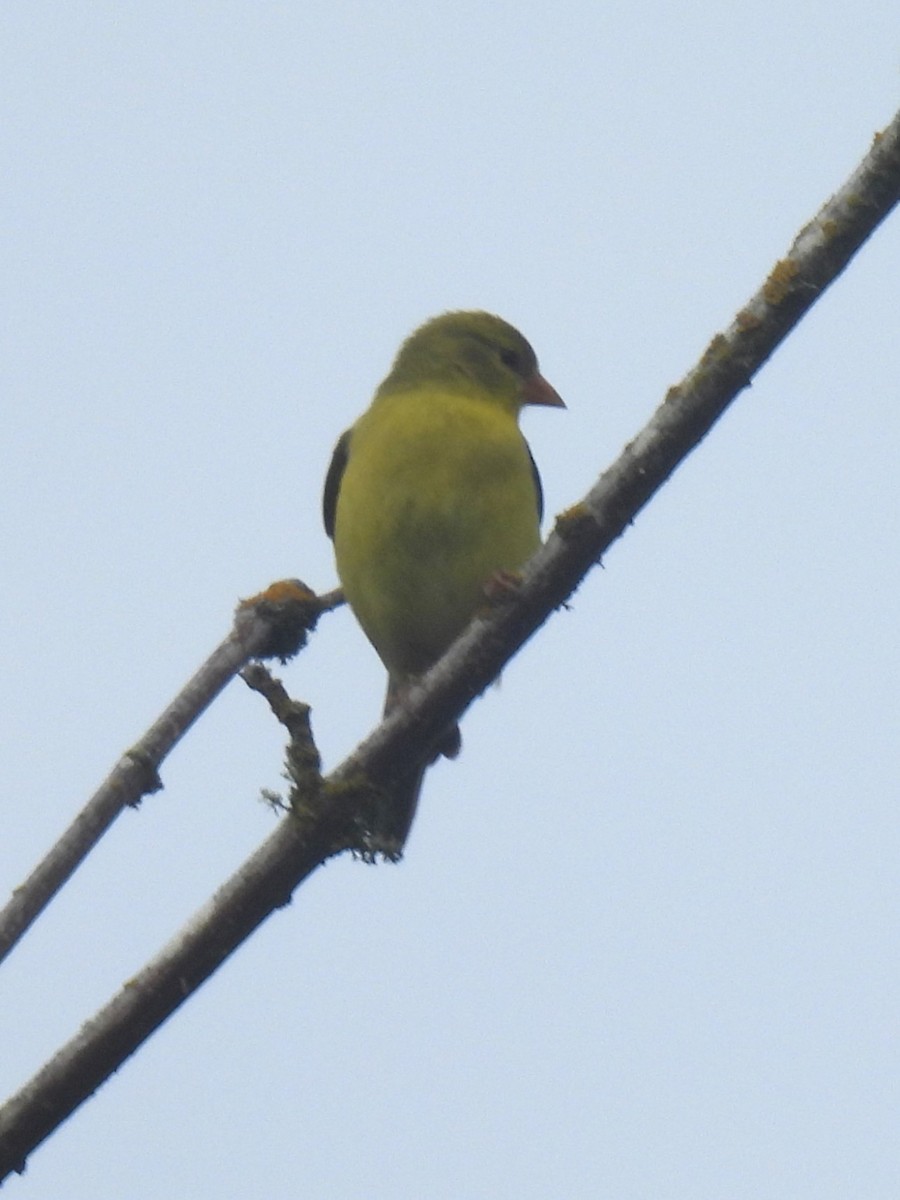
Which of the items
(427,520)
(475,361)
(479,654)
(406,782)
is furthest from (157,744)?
(475,361)

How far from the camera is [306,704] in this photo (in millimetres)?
3754

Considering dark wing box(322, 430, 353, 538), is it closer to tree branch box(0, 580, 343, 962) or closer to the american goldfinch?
the american goldfinch

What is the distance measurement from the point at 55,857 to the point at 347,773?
3.18ft

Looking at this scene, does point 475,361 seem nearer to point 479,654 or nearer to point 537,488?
point 537,488

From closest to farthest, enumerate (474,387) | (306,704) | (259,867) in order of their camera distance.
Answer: (259,867) < (306,704) < (474,387)

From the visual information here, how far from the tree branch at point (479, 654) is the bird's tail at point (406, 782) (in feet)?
0.39

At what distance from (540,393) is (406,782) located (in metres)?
2.73

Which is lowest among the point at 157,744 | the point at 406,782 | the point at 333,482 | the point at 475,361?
the point at 157,744

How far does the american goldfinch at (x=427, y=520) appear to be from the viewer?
5777 mm

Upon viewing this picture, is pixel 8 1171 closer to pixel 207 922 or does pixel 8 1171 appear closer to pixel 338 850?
pixel 207 922

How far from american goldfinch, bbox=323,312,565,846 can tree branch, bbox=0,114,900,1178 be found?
1556 mm

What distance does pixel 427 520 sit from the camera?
5801 millimetres

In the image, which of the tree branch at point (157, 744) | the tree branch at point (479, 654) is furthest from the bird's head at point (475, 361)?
the tree branch at point (479, 654)

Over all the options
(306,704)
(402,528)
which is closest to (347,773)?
(306,704)
